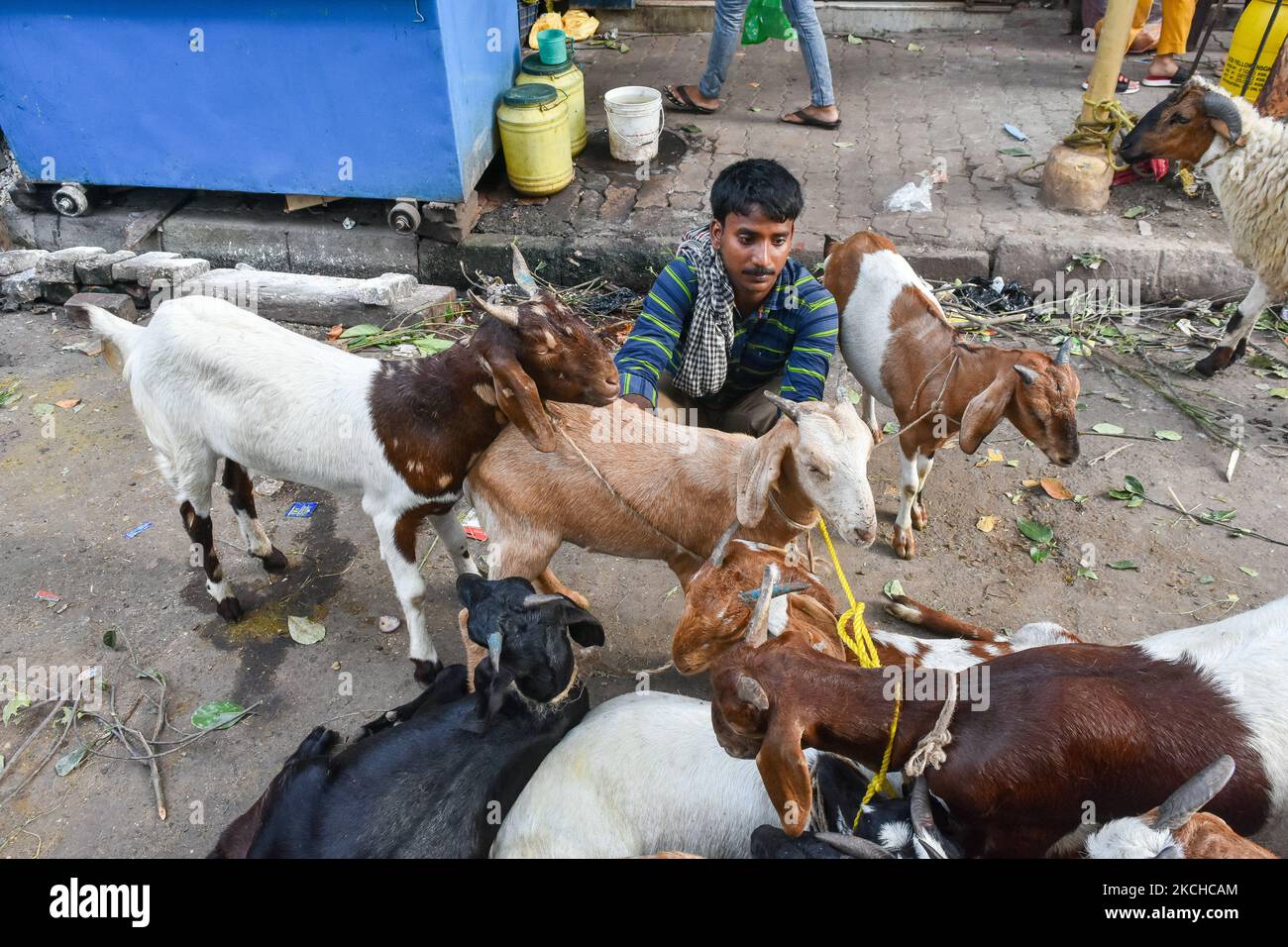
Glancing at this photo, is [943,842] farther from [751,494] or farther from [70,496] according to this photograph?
[70,496]

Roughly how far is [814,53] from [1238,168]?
3665 millimetres

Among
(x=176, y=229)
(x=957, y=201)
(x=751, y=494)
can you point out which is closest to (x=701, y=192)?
(x=957, y=201)

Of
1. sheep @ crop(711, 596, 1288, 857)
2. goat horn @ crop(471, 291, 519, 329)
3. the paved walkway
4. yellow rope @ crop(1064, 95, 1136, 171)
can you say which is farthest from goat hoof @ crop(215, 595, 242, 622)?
yellow rope @ crop(1064, 95, 1136, 171)

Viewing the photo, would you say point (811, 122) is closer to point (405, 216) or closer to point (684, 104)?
point (684, 104)

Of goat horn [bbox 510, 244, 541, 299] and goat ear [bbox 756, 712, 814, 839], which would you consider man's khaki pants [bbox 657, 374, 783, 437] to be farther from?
goat ear [bbox 756, 712, 814, 839]

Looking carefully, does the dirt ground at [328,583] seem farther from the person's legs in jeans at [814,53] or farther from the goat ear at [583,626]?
the person's legs in jeans at [814,53]

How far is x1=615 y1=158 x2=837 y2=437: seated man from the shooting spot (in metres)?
3.67

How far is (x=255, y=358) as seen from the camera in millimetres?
3617

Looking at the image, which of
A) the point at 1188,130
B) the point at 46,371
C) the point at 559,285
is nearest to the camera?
the point at 1188,130

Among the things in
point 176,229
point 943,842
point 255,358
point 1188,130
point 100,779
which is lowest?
point 100,779

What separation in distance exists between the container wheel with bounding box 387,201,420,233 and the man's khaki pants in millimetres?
3219

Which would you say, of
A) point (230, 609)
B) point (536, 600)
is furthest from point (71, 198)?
point (536, 600)
